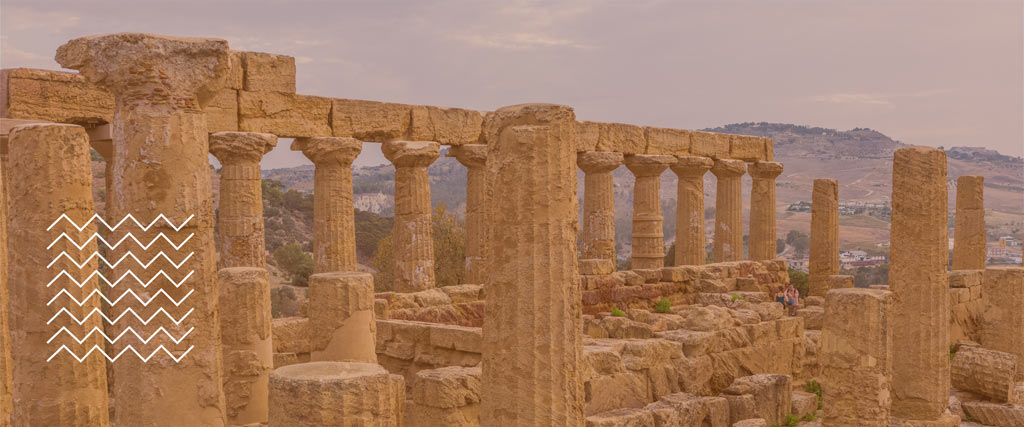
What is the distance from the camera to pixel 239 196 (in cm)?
1569

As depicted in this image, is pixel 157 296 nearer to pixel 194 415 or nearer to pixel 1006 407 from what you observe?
pixel 194 415

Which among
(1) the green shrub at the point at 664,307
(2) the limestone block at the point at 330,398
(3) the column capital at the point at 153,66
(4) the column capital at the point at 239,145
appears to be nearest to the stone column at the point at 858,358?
(2) the limestone block at the point at 330,398

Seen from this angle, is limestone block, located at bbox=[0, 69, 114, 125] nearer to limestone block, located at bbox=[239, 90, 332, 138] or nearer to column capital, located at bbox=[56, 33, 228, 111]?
limestone block, located at bbox=[239, 90, 332, 138]

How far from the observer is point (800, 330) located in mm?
15539

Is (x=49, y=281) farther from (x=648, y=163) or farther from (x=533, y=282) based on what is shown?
(x=648, y=163)

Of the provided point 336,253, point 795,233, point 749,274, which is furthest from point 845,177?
point 336,253

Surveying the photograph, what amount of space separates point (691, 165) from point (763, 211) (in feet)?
13.6

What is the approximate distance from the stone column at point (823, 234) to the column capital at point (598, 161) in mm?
6703

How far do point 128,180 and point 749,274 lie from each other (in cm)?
1838

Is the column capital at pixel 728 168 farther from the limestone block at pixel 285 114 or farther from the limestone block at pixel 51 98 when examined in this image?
the limestone block at pixel 51 98

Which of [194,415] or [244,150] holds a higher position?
[244,150]

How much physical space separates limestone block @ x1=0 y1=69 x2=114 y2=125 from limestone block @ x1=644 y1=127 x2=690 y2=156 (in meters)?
13.8

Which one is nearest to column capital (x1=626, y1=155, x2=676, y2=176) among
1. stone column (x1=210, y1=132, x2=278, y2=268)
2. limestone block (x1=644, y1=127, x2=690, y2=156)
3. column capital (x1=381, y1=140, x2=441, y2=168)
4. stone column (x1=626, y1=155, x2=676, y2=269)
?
stone column (x1=626, y1=155, x2=676, y2=269)

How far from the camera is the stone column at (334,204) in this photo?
17156 mm
